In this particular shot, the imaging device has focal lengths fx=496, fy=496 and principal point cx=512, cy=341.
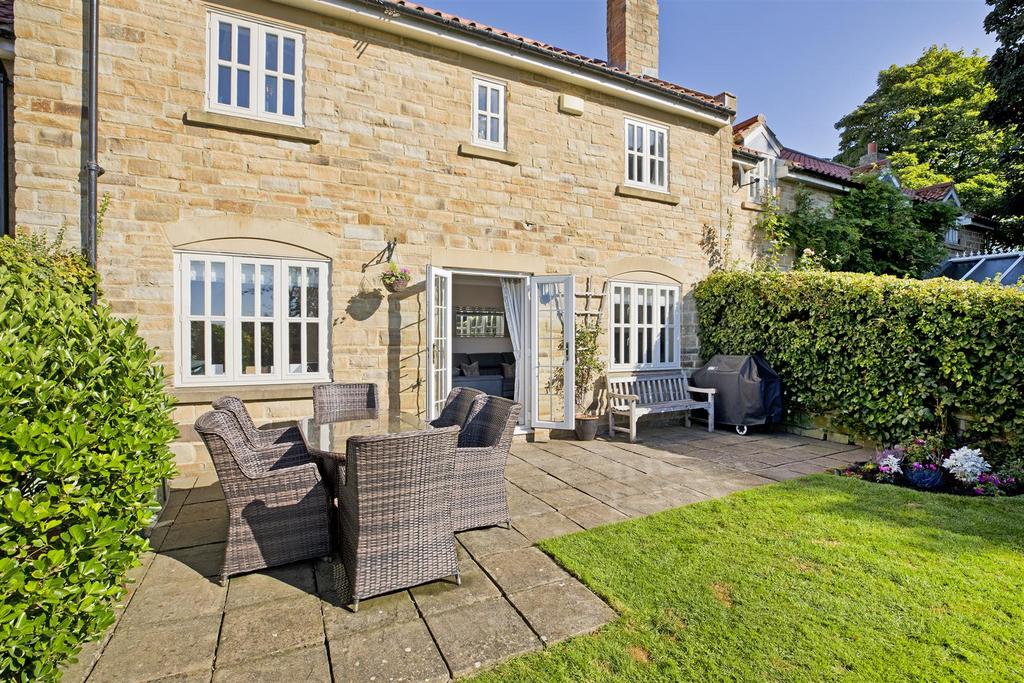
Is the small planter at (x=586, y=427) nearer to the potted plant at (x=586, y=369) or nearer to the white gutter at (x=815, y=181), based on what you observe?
the potted plant at (x=586, y=369)

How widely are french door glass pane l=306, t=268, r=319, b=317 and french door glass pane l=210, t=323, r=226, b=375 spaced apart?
96 cm

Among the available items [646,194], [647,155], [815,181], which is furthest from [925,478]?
[815,181]

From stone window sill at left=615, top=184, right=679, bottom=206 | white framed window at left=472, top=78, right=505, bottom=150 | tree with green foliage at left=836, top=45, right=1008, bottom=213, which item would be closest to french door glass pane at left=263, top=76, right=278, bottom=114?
white framed window at left=472, top=78, right=505, bottom=150

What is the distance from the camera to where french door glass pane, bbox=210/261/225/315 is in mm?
5625

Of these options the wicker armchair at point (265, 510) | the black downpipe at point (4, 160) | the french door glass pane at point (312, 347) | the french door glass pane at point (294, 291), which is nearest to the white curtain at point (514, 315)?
the french door glass pane at point (312, 347)

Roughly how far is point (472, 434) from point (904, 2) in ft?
34.1

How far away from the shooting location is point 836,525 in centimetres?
414

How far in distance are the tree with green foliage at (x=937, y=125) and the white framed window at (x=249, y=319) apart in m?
23.2

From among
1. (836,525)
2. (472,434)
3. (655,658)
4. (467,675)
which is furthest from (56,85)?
(836,525)

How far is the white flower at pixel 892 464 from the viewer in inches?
217

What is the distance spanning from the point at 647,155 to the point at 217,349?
723 cm

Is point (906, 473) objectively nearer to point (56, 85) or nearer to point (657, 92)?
point (657, 92)

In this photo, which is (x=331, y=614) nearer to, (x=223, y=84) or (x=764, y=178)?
(x=223, y=84)

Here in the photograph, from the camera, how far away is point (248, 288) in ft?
18.9
